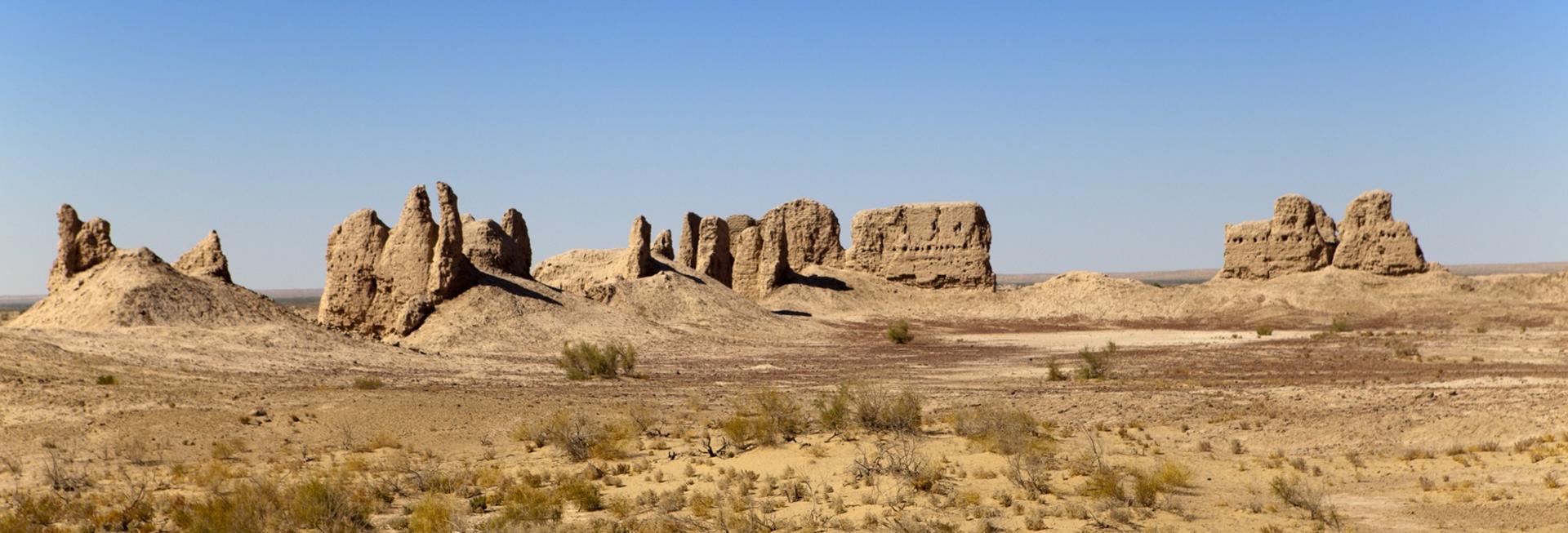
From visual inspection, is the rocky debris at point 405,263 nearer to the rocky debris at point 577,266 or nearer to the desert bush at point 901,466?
the rocky debris at point 577,266

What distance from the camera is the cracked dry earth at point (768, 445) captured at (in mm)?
12414

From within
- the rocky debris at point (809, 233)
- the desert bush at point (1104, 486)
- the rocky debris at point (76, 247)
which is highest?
the rocky debris at point (809, 233)

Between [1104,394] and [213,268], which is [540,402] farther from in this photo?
[213,268]

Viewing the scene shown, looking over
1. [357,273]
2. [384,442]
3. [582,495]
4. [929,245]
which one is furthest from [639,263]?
[582,495]

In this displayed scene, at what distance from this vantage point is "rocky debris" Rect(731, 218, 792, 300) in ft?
220

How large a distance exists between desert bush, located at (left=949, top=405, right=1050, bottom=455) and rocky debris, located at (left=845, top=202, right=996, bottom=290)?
176 feet

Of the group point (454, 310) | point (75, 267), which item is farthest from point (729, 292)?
point (75, 267)

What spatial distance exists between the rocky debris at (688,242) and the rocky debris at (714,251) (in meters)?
1.09

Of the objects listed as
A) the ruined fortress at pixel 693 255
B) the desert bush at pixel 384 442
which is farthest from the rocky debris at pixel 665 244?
the desert bush at pixel 384 442

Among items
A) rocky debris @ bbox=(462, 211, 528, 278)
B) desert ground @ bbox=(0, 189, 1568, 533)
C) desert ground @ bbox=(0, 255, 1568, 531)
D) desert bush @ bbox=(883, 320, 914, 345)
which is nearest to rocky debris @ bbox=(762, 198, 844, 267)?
desert ground @ bbox=(0, 189, 1568, 533)

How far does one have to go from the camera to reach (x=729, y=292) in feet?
190

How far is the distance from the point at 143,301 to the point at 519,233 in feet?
66.1

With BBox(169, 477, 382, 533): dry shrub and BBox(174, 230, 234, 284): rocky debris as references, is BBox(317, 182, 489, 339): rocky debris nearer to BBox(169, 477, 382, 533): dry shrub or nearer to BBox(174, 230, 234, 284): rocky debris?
BBox(174, 230, 234, 284): rocky debris

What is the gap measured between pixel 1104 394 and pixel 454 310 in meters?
23.9
